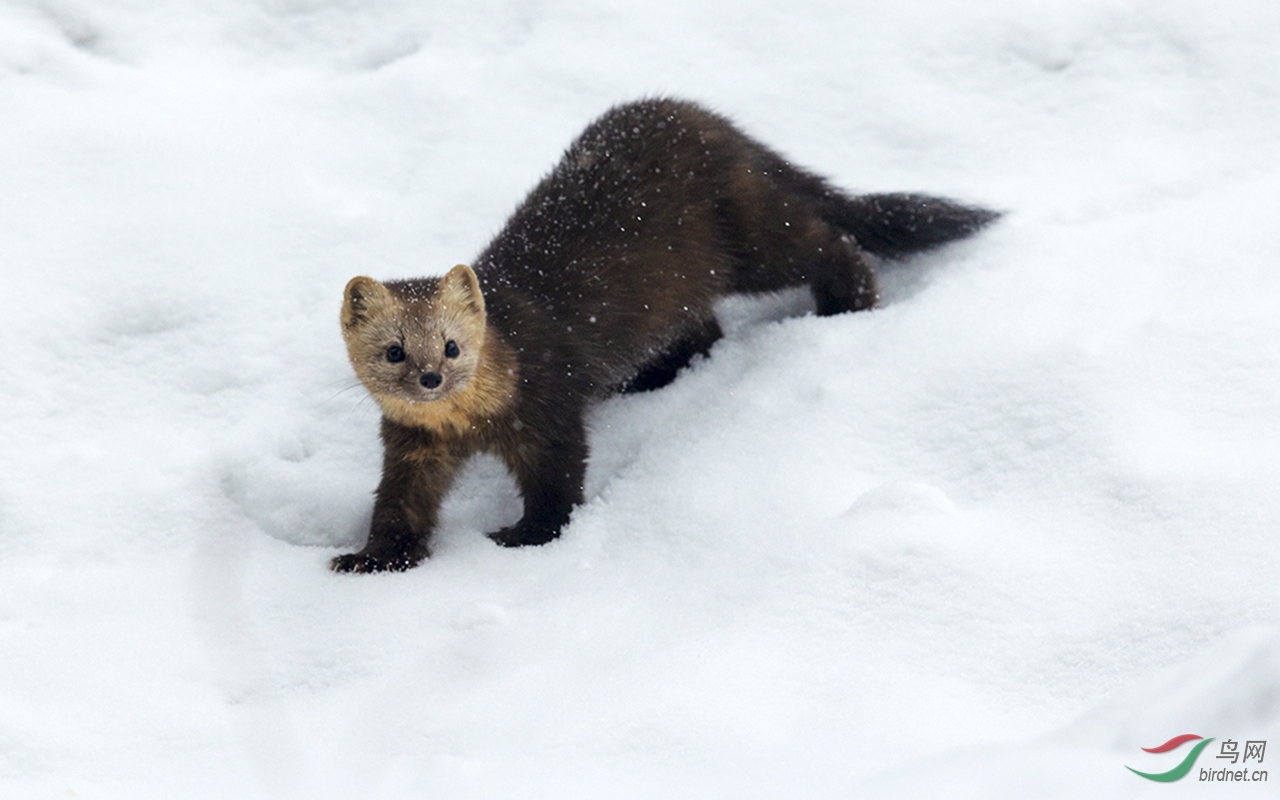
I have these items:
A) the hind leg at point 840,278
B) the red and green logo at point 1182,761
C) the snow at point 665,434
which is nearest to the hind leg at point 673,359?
the snow at point 665,434

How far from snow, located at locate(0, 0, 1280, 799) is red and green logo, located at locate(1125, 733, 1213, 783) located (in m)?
0.02

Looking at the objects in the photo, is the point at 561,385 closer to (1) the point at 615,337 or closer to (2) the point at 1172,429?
(1) the point at 615,337

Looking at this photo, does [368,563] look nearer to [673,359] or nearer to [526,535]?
[526,535]

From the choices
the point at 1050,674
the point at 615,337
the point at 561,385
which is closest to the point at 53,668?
the point at 561,385

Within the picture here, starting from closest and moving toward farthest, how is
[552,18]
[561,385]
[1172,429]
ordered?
[1172,429] → [561,385] → [552,18]

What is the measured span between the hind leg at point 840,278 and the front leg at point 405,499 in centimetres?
150

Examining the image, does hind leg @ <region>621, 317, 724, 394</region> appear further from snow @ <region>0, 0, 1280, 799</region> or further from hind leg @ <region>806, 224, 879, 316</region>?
hind leg @ <region>806, 224, 879, 316</region>

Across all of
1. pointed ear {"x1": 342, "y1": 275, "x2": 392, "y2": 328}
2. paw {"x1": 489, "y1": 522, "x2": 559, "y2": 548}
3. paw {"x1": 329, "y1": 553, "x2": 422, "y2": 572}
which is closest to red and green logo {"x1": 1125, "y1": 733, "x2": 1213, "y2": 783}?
paw {"x1": 489, "y1": 522, "x2": 559, "y2": 548}

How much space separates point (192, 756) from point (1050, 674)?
75.3 inches

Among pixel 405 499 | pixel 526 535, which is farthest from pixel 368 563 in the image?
pixel 526 535

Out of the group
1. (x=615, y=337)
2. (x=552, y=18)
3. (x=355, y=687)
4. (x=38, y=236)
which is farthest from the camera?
(x=552, y=18)

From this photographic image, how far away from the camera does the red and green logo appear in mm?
2064

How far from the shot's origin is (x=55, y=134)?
5027 millimetres

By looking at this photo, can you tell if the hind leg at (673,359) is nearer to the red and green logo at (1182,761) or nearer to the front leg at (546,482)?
the front leg at (546,482)
